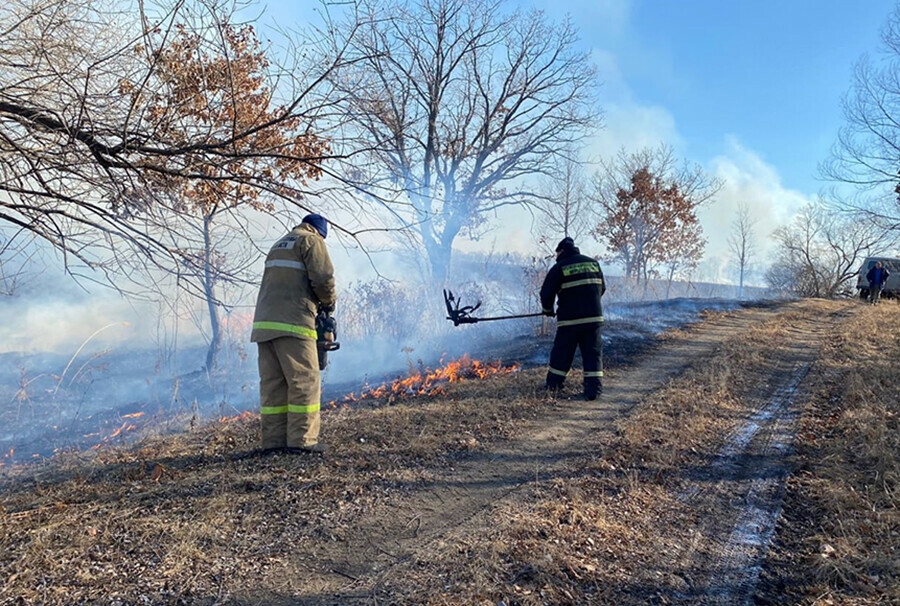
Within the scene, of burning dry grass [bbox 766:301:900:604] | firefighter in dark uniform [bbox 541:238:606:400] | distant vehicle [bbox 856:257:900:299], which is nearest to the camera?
burning dry grass [bbox 766:301:900:604]

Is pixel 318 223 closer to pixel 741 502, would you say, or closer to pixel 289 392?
pixel 289 392

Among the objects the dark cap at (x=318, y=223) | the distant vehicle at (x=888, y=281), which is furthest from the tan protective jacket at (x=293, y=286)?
the distant vehicle at (x=888, y=281)

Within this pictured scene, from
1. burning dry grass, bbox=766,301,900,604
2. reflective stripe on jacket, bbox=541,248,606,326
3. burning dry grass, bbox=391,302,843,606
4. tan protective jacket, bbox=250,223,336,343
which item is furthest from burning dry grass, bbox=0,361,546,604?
burning dry grass, bbox=766,301,900,604

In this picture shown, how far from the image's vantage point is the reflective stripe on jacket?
6047mm

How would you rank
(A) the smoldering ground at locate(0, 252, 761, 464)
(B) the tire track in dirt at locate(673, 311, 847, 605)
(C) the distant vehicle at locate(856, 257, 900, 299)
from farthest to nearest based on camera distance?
1. (C) the distant vehicle at locate(856, 257, 900, 299)
2. (A) the smoldering ground at locate(0, 252, 761, 464)
3. (B) the tire track in dirt at locate(673, 311, 847, 605)

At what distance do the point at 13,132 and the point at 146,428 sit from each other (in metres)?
5.48

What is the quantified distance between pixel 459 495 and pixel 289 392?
169 cm

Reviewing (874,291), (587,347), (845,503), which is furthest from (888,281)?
(845,503)

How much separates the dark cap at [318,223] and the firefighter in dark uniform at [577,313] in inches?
123

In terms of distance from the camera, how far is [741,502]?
11.7 feet

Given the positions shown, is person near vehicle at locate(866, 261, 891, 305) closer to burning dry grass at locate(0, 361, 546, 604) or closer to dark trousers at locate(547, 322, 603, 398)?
dark trousers at locate(547, 322, 603, 398)

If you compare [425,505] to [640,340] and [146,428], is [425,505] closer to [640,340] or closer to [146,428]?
[146,428]

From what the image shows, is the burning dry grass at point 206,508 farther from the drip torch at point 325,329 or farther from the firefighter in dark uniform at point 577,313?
the firefighter in dark uniform at point 577,313

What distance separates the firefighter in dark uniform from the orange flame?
1571 mm
